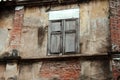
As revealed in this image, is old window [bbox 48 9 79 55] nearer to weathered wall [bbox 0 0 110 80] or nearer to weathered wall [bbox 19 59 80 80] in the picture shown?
weathered wall [bbox 0 0 110 80]

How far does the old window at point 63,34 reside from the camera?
34.6 feet

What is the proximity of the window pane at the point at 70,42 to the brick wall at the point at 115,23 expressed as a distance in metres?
1.31

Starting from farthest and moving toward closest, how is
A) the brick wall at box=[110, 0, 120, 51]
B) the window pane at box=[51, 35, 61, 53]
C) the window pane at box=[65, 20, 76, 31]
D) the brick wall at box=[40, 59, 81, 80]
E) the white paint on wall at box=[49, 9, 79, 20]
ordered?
the white paint on wall at box=[49, 9, 79, 20] < the window pane at box=[65, 20, 76, 31] < the window pane at box=[51, 35, 61, 53] < the brick wall at box=[40, 59, 81, 80] < the brick wall at box=[110, 0, 120, 51]

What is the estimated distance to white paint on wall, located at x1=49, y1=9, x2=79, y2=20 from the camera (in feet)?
35.7

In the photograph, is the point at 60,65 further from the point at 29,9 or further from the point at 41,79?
the point at 29,9

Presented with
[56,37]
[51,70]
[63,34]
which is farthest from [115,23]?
[51,70]

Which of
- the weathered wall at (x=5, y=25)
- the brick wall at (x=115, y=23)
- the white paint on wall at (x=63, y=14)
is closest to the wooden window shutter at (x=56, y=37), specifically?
the white paint on wall at (x=63, y=14)

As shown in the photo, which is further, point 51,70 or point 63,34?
point 63,34

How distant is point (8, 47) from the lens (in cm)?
1117

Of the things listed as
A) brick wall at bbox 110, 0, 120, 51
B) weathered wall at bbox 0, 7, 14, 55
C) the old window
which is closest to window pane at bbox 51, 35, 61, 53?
the old window

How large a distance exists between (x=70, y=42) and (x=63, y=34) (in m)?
0.38

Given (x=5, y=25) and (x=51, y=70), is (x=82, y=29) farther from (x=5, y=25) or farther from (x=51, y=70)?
(x=5, y=25)

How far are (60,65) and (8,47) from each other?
205cm

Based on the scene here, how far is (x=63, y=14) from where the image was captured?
1098 centimetres
